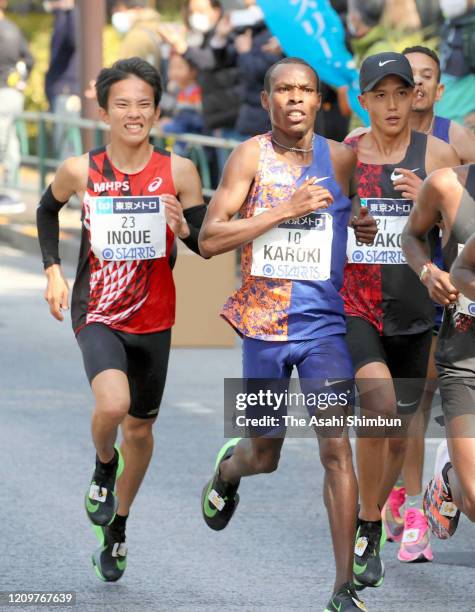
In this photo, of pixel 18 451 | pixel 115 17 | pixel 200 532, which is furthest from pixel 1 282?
pixel 200 532

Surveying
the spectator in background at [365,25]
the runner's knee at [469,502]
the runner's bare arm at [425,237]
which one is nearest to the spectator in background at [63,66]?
the spectator in background at [365,25]

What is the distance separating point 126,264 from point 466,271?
1532 millimetres

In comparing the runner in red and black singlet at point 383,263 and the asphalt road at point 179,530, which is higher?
the runner in red and black singlet at point 383,263

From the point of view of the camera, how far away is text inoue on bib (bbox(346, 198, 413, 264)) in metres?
6.72

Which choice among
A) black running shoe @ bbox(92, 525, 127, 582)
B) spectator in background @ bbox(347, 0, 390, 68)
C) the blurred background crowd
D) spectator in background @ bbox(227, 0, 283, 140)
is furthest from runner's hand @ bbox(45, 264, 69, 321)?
spectator in background @ bbox(227, 0, 283, 140)

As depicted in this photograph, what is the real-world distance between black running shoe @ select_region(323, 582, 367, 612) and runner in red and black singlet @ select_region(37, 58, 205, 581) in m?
1.06

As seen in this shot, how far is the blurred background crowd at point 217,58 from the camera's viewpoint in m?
11.3

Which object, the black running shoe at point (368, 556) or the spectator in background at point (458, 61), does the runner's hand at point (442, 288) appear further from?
the spectator in background at point (458, 61)

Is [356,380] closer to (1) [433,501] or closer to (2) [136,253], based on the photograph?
(1) [433,501]

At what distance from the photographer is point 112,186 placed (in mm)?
6660

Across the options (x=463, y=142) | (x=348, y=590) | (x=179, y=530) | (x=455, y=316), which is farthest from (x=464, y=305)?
(x=179, y=530)

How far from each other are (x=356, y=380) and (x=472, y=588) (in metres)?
0.87

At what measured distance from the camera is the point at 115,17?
19.2 m

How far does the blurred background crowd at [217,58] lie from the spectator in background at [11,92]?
1 cm
